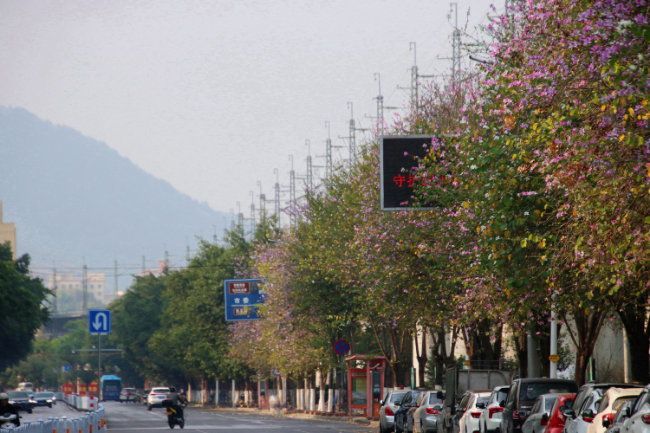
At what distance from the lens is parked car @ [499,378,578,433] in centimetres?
1941

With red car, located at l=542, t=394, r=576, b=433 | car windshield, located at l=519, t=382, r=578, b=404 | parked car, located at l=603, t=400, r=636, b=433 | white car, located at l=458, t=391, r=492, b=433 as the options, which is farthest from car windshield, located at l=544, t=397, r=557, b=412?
white car, located at l=458, t=391, r=492, b=433

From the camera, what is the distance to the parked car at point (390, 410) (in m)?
30.7

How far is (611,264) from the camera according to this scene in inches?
540

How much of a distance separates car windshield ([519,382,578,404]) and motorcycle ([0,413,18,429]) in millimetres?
9690

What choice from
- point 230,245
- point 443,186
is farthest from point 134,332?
point 443,186

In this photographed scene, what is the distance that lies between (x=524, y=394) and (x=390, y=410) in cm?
1165

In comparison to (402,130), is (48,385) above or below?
below

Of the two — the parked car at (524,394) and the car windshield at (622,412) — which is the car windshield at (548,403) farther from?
the car windshield at (622,412)

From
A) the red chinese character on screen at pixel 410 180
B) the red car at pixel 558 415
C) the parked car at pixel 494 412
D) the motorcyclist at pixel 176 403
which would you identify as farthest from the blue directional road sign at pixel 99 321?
the red car at pixel 558 415

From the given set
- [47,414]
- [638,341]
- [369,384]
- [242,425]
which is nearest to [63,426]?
[638,341]

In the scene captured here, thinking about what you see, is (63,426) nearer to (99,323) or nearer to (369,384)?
(99,323)

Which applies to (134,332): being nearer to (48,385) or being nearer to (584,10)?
(48,385)

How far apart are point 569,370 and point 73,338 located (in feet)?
483

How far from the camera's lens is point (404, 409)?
98.3 feet
